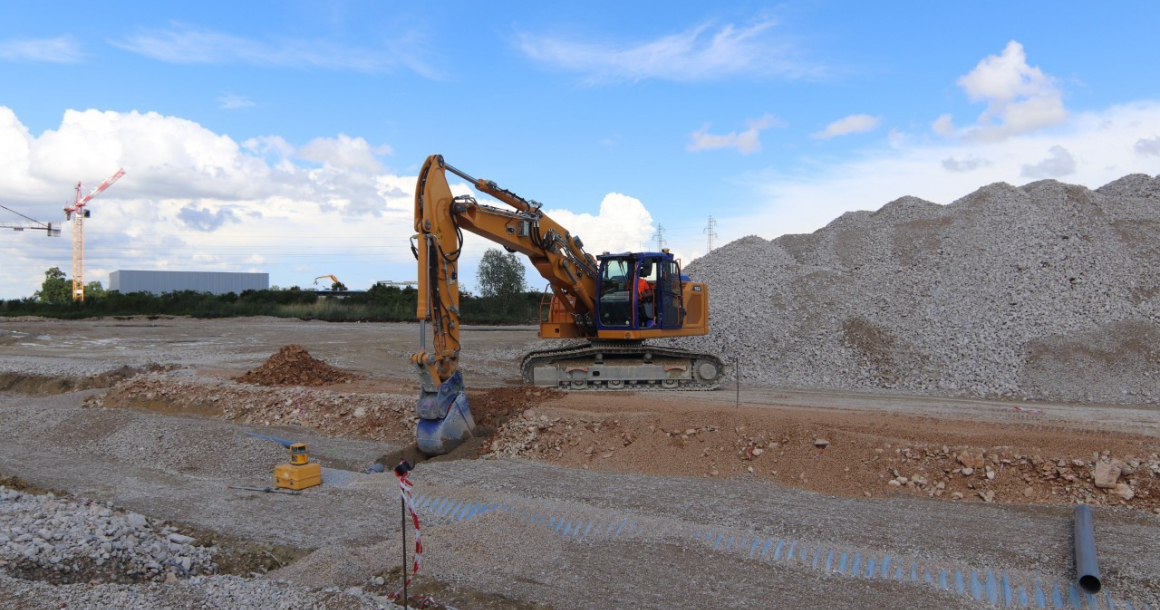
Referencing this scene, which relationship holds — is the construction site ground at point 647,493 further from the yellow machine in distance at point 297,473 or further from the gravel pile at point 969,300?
the gravel pile at point 969,300

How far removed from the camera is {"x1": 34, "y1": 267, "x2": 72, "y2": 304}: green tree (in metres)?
64.1

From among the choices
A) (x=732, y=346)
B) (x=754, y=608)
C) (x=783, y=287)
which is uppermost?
(x=783, y=287)

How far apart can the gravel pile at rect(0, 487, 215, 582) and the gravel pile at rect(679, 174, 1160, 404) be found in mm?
14155

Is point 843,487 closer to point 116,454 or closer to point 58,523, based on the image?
point 58,523

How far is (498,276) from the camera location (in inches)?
1901

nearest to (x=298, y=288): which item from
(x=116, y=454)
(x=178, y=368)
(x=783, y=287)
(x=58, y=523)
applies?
(x=178, y=368)

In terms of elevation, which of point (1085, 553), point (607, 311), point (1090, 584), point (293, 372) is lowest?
point (1090, 584)

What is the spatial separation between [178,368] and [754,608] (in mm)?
17923

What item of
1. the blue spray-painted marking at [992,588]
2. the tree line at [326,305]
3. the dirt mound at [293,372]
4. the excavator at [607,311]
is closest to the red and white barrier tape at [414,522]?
the blue spray-painted marking at [992,588]

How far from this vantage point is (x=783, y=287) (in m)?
23.5

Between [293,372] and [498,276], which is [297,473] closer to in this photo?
[293,372]

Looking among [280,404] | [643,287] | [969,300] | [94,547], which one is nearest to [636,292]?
[643,287]

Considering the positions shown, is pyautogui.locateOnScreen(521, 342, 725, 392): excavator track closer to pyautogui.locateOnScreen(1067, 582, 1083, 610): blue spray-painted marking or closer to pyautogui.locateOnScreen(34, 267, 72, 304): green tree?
pyautogui.locateOnScreen(1067, 582, 1083, 610): blue spray-painted marking

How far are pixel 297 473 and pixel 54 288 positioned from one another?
68912mm
